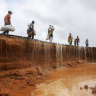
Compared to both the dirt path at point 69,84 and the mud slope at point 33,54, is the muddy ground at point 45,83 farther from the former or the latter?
the mud slope at point 33,54

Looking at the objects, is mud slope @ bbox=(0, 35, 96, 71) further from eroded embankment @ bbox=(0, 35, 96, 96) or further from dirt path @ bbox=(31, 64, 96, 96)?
dirt path @ bbox=(31, 64, 96, 96)

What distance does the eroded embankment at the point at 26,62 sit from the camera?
33.2 feet

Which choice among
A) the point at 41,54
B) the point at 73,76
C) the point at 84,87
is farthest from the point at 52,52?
the point at 84,87

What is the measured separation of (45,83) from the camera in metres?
10.8

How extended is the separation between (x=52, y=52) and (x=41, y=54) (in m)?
1.17

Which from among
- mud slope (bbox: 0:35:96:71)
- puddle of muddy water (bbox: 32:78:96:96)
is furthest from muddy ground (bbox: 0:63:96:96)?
mud slope (bbox: 0:35:96:71)

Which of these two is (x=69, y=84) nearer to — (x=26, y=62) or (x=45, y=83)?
(x=45, y=83)

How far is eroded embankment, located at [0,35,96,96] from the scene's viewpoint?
10.1 m

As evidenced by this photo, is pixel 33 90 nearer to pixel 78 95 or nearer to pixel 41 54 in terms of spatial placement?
pixel 78 95

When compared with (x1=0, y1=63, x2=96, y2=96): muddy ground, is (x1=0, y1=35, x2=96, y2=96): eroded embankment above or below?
above

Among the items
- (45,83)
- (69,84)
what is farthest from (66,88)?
(45,83)

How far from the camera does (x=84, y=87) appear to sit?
1016cm

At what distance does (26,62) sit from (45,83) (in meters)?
1.86

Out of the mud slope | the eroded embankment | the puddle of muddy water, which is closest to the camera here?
the puddle of muddy water
